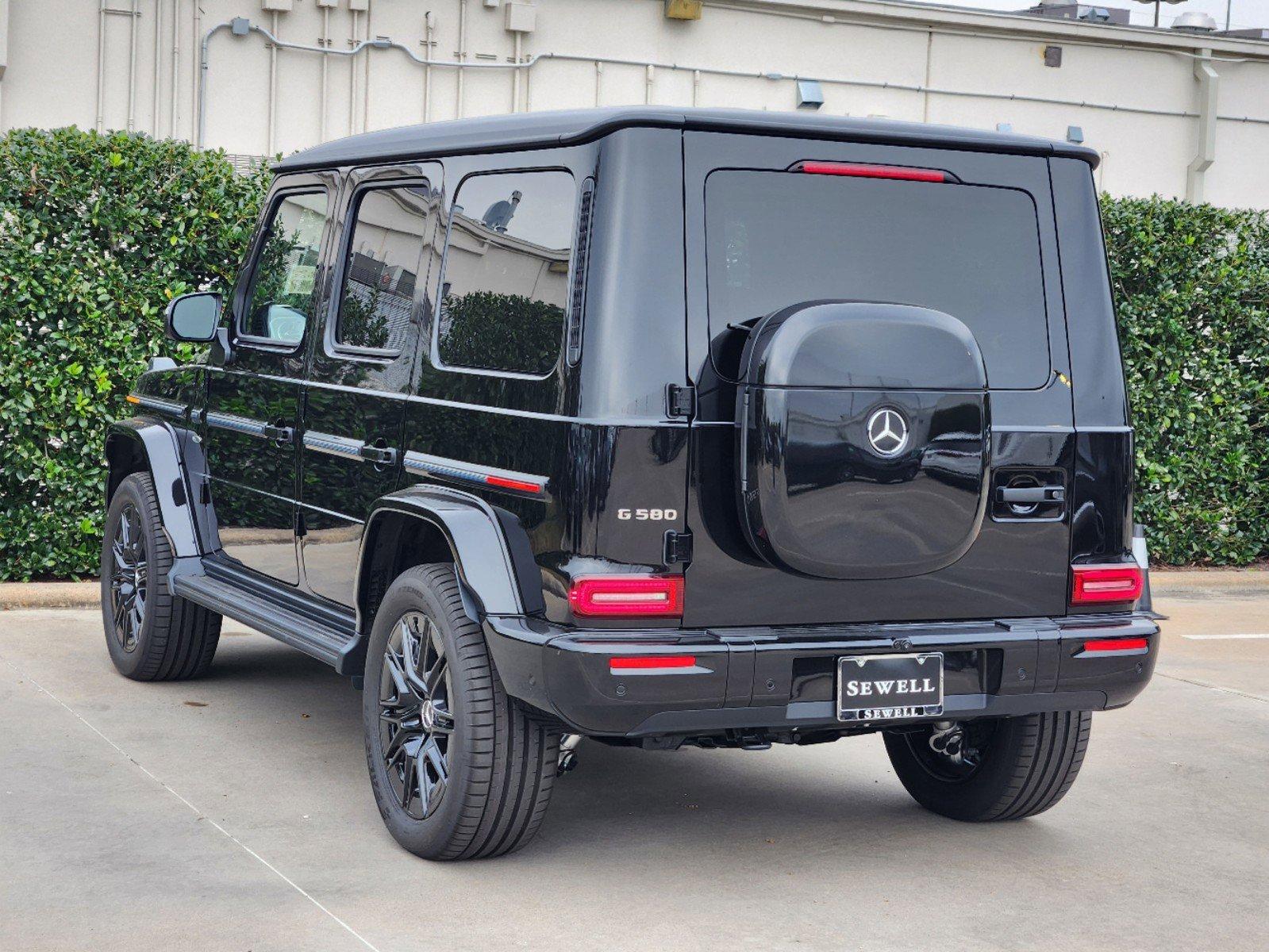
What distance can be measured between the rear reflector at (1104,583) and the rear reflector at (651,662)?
1.15 metres

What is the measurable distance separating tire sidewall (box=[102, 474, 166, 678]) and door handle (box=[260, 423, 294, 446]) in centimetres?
88

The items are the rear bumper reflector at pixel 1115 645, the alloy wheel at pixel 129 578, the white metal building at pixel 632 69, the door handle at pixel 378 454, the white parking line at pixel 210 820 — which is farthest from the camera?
the white metal building at pixel 632 69

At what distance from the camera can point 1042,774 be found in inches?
190

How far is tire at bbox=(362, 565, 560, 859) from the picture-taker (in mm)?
4148

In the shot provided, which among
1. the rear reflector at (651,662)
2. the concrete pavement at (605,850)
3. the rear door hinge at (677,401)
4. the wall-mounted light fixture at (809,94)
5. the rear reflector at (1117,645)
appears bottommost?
the concrete pavement at (605,850)

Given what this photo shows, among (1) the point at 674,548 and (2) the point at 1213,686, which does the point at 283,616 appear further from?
(2) the point at 1213,686

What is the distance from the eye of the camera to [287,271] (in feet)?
18.8

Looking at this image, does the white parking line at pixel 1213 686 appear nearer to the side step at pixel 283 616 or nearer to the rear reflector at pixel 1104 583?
the rear reflector at pixel 1104 583

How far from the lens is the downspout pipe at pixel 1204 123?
1956 centimetres

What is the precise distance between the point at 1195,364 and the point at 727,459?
7.12 metres

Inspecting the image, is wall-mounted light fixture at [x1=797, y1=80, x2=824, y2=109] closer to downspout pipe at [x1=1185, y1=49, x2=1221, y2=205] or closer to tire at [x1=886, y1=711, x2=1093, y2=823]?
downspout pipe at [x1=1185, y1=49, x2=1221, y2=205]

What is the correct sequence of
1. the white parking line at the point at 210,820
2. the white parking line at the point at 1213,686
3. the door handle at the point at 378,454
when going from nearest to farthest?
Answer: the white parking line at the point at 210,820, the door handle at the point at 378,454, the white parking line at the point at 1213,686

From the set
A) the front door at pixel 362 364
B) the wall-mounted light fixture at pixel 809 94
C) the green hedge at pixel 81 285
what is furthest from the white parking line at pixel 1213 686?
the wall-mounted light fixture at pixel 809 94

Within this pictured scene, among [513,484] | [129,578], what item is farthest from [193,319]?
[513,484]
